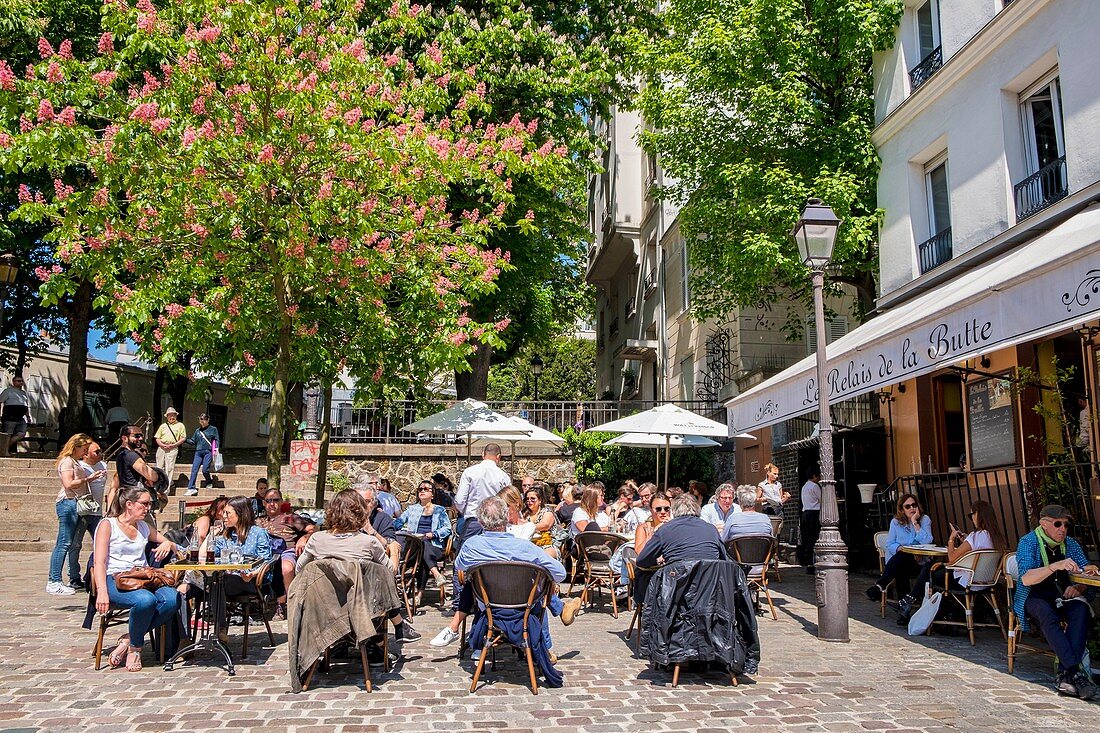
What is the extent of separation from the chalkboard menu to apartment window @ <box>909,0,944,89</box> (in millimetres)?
4762

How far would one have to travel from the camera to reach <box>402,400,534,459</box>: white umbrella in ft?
45.9

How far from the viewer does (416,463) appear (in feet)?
66.5

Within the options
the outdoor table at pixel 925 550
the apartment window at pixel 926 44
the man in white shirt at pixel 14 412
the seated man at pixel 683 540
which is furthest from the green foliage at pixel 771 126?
the man in white shirt at pixel 14 412

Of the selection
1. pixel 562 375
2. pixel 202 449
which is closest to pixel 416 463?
pixel 202 449

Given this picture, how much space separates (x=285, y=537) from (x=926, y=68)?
11577 mm

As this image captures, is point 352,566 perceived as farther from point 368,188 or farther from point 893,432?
point 893,432

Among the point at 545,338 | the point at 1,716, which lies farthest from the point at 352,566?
the point at 545,338

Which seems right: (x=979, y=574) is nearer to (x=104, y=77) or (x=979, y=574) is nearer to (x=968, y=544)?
(x=968, y=544)

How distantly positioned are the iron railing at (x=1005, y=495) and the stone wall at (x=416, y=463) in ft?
27.5

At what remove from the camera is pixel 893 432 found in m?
14.5

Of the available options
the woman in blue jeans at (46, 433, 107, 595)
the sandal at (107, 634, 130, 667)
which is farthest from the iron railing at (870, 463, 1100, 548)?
the woman in blue jeans at (46, 433, 107, 595)

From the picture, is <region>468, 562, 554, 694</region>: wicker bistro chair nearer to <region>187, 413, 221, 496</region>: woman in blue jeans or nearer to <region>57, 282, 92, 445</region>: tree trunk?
<region>187, 413, 221, 496</region>: woman in blue jeans

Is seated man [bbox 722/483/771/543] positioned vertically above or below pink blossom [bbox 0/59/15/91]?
below

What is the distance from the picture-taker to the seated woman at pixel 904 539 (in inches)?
392
